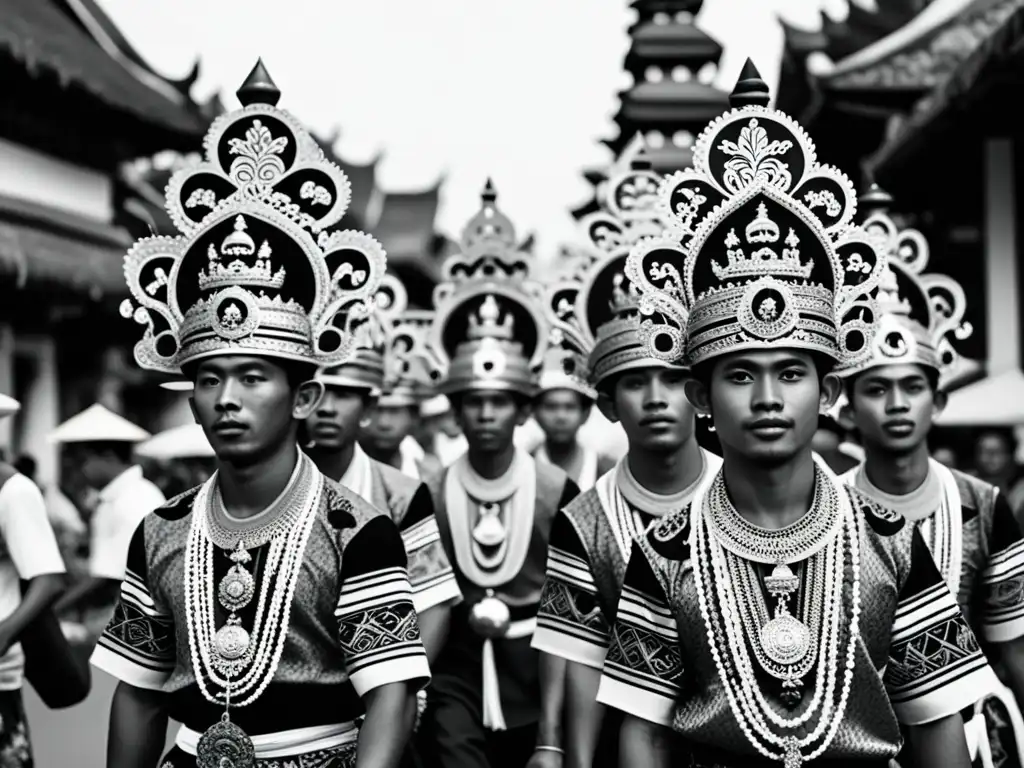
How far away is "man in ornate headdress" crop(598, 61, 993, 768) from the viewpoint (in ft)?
13.3

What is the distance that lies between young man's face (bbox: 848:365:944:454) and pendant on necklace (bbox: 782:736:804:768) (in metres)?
2.23

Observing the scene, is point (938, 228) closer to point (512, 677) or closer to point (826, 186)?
point (512, 677)

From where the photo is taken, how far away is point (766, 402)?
4.05 metres

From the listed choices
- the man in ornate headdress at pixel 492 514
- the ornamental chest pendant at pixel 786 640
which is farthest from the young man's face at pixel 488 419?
the ornamental chest pendant at pixel 786 640

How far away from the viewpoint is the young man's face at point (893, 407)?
6020 mm

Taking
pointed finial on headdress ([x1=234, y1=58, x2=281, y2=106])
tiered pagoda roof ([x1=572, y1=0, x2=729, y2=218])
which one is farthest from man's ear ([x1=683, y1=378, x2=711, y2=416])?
tiered pagoda roof ([x1=572, y1=0, x2=729, y2=218])

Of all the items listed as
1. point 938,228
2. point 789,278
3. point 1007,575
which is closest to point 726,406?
point 789,278

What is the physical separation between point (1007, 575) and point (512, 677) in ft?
8.61

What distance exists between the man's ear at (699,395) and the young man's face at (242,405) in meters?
1.17

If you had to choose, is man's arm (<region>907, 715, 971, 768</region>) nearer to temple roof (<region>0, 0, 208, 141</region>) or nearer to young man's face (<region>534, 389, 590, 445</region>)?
young man's face (<region>534, 389, 590, 445</region>)

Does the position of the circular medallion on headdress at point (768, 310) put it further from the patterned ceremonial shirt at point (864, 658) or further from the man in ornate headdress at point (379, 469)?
the man in ornate headdress at point (379, 469)

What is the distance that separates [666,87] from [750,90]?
12.3 m

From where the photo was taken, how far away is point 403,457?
453 inches

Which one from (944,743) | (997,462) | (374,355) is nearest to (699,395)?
(944,743)
